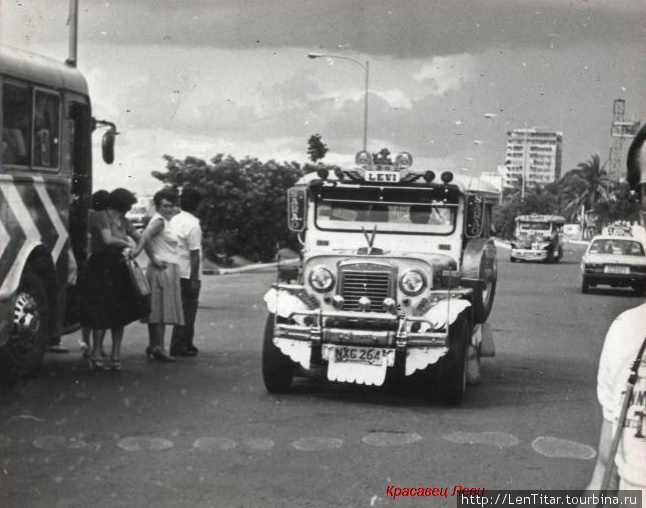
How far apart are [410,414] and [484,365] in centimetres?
350

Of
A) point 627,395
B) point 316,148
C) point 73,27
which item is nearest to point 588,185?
point 316,148

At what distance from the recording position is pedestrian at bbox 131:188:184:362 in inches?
453

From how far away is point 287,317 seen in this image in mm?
9555

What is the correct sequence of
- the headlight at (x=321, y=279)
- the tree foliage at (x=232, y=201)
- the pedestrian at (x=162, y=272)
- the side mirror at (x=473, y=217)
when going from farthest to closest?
the tree foliage at (x=232, y=201) < the pedestrian at (x=162, y=272) < the side mirror at (x=473, y=217) < the headlight at (x=321, y=279)

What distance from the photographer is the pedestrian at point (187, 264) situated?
472 inches

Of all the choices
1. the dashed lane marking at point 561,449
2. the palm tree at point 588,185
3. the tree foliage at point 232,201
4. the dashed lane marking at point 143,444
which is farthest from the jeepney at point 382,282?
the palm tree at point 588,185

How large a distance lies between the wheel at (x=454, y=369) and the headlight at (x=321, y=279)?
112 centimetres

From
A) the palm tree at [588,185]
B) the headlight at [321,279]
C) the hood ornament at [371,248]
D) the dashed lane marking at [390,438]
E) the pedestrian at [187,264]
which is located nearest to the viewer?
the dashed lane marking at [390,438]

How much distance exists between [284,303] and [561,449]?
2.91m

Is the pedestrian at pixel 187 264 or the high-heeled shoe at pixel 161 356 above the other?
the pedestrian at pixel 187 264

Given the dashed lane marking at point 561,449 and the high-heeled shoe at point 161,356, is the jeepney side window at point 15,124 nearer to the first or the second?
the high-heeled shoe at point 161,356

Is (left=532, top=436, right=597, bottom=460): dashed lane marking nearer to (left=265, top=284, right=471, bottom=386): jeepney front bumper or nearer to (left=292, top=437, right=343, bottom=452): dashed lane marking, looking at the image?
(left=292, top=437, right=343, bottom=452): dashed lane marking

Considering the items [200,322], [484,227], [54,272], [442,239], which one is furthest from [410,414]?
[200,322]

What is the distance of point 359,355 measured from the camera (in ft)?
30.7
